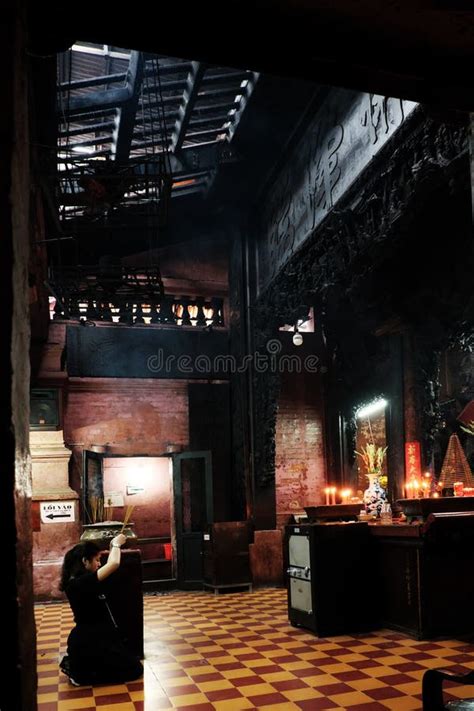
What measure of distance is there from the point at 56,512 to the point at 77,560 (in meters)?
4.91

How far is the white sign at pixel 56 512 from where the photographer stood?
398 inches

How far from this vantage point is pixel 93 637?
5.27 m

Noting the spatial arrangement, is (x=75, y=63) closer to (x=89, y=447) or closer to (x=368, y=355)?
(x=89, y=447)

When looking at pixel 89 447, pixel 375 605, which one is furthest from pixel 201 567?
pixel 375 605

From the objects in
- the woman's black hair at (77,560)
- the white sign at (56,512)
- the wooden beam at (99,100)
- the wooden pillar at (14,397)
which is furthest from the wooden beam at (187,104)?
the wooden pillar at (14,397)

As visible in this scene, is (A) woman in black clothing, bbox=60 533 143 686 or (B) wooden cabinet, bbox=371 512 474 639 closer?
(A) woman in black clothing, bbox=60 533 143 686

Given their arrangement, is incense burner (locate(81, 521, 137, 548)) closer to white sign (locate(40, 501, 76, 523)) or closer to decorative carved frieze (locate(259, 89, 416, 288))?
white sign (locate(40, 501, 76, 523))

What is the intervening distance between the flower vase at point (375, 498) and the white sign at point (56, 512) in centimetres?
455

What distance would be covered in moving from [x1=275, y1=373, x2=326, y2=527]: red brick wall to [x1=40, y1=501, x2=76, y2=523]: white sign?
347cm

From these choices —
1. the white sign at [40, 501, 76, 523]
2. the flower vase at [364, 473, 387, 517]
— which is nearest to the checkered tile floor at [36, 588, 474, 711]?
the flower vase at [364, 473, 387, 517]

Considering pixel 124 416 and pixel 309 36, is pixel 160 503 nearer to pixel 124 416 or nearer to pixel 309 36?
pixel 124 416

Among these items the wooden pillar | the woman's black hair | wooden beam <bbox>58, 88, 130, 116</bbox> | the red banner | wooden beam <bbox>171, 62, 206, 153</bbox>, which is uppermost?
wooden beam <bbox>171, 62, 206, 153</bbox>

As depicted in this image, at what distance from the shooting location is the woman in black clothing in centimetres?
525

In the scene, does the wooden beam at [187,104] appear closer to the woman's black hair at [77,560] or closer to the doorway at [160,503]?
the doorway at [160,503]
